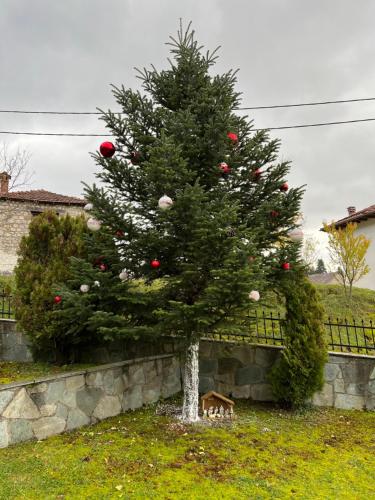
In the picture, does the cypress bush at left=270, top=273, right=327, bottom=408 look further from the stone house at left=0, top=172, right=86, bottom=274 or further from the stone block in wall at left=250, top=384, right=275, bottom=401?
the stone house at left=0, top=172, right=86, bottom=274

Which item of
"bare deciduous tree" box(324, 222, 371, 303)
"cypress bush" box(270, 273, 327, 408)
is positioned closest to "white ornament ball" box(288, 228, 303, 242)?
"cypress bush" box(270, 273, 327, 408)

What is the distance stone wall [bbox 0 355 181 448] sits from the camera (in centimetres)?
324

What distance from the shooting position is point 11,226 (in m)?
15.2

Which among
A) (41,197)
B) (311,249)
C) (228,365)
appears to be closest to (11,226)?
(41,197)

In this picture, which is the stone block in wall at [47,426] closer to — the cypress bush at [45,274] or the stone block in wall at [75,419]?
the stone block in wall at [75,419]

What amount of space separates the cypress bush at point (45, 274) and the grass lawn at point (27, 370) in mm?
230

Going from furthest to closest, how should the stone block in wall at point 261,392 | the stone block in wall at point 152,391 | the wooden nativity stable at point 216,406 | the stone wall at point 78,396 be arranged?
the stone block in wall at point 261,392 → the stone block in wall at point 152,391 → the wooden nativity stable at point 216,406 → the stone wall at point 78,396

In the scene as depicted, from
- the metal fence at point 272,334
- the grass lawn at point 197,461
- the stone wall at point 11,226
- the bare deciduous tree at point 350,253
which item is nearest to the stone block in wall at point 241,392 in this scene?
the metal fence at point 272,334

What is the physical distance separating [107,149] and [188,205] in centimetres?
123

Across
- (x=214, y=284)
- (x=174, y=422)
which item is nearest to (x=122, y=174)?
(x=214, y=284)

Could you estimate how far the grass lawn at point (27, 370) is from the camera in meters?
4.11

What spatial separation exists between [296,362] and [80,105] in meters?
7.45

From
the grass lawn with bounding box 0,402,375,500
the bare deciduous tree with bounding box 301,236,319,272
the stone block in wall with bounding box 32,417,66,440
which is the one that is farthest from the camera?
the bare deciduous tree with bounding box 301,236,319,272

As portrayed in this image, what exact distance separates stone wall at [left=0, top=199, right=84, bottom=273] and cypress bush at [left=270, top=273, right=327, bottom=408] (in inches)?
509
